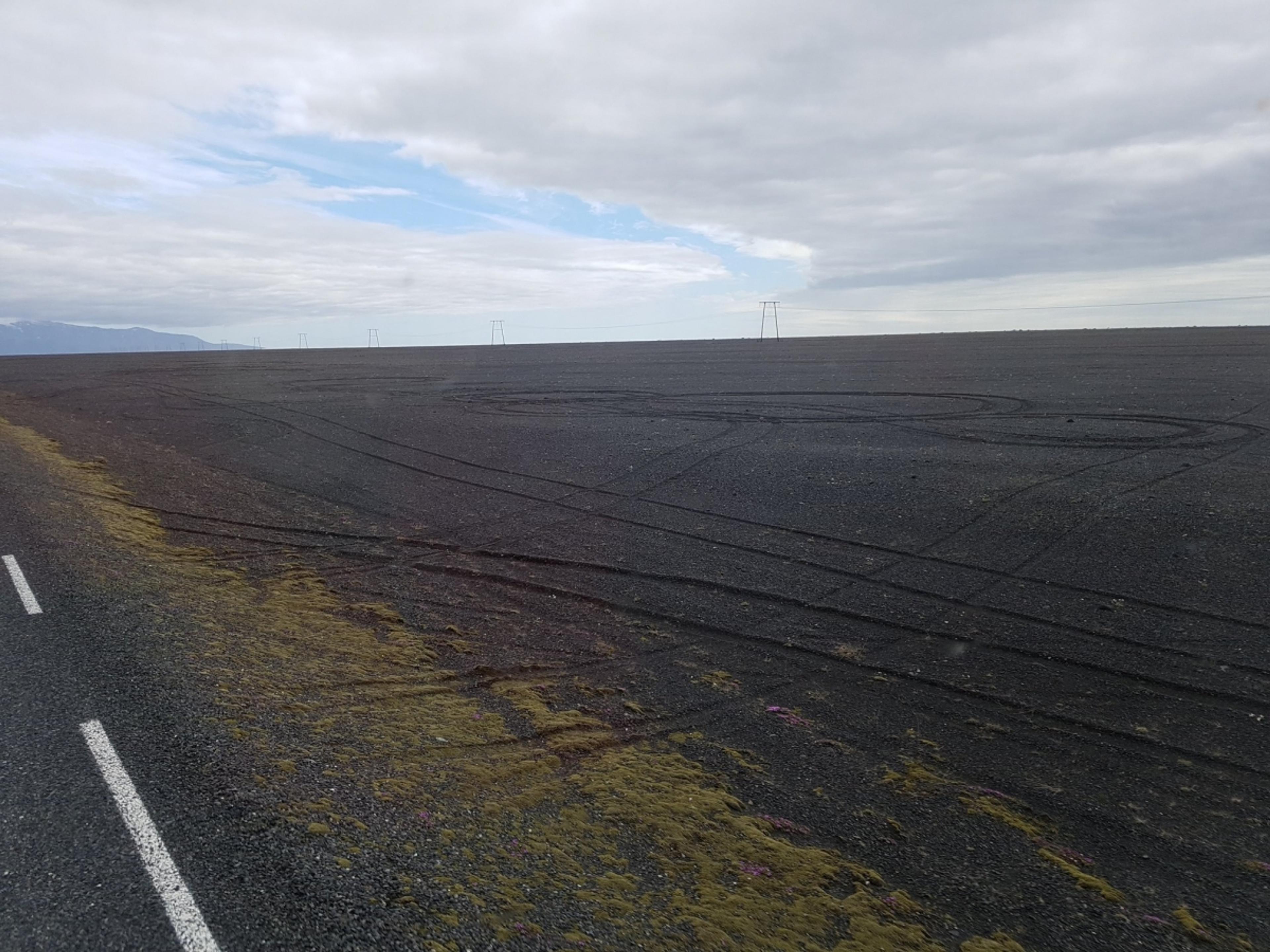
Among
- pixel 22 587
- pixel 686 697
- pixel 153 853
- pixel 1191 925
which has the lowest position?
pixel 1191 925

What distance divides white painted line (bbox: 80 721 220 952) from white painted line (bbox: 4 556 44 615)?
2.95m

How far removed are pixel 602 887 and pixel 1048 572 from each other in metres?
6.75

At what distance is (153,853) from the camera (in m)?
3.90

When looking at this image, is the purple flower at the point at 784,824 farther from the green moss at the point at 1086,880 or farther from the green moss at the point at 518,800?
the green moss at the point at 1086,880

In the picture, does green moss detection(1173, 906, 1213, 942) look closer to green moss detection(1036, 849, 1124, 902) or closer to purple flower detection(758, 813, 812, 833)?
green moss detection(1036, 849, 1124, 902)

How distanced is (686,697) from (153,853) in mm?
3550

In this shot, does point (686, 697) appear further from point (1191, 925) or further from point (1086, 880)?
point (1191, 925)

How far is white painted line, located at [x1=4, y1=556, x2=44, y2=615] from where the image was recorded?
737cm

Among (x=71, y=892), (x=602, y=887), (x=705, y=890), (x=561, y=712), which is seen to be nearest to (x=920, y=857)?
(x=705, y=890)

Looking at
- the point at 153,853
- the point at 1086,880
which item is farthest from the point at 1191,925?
the point at 153,853

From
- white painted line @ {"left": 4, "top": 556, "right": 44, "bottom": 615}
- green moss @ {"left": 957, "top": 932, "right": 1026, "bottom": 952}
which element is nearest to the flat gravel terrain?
green moss @ {"left": 957, "top": 932, "right": 1026, "bottom": 952}

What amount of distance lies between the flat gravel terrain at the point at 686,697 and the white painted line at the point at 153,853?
7 centimetres

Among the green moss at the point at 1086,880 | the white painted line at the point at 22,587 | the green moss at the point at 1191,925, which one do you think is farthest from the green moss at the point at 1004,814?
the white painted line at the point at 22,587

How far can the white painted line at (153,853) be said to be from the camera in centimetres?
340
